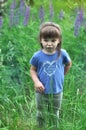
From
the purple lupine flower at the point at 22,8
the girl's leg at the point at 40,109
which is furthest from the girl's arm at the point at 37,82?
the purple lupine flower at the point at 22,8

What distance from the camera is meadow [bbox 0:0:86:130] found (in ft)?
13.3

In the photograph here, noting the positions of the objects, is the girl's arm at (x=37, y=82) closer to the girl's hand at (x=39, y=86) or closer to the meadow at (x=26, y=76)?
the girl's hand at (x=39, y=86)

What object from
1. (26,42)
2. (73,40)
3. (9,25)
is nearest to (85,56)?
(73,40)

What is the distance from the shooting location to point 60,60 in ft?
12.4

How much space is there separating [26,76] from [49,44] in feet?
3.90

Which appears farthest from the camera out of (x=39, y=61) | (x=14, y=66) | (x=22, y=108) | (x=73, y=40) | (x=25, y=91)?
(x=73, y=40)

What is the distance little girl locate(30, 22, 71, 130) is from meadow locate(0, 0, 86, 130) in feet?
0.59

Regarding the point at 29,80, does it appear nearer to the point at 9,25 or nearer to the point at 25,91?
the point at 25,91

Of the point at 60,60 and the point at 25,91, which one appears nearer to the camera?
the point at 60,60

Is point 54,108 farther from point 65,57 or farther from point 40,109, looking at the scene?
point 65,57

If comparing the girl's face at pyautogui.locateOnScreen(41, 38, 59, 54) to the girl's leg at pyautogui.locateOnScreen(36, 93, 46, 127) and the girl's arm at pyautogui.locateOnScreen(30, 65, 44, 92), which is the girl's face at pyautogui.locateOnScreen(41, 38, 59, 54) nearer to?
the girl's arm at pyautogui.locateOnScreen(30, 65, 44, 92)

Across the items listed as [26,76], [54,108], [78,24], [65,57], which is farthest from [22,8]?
[54,108]

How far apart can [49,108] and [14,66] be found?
123 centimetres

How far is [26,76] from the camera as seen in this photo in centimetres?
478
